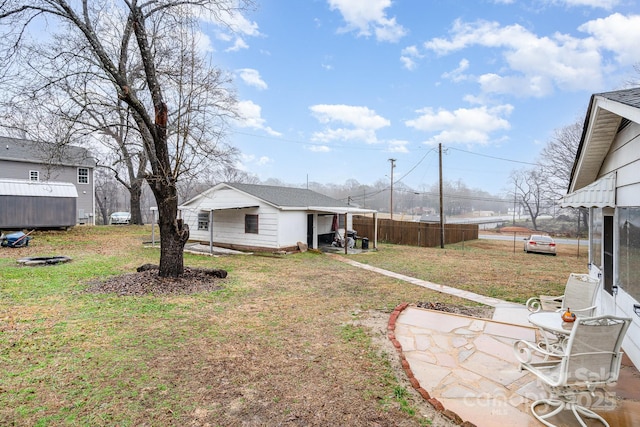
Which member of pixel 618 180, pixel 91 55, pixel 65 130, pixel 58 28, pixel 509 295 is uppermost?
pixel 58 28

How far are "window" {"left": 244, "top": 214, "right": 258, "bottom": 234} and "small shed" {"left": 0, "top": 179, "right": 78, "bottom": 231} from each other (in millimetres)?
10392

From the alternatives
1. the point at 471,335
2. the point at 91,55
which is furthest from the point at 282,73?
the point at 471,335

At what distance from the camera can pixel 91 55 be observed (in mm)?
7840

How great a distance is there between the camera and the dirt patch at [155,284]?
23.7 feet

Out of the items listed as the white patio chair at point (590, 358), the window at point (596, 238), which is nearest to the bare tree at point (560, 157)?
the window at point (596, 238)

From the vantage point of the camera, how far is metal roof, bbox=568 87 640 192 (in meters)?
3.23

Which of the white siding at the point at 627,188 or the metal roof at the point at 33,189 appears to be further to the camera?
the metal roof at the point at 33,189

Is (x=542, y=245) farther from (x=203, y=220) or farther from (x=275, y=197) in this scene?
(x=203, y=220)

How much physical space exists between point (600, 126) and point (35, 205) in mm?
22037

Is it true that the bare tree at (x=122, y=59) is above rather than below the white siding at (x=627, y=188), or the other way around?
above

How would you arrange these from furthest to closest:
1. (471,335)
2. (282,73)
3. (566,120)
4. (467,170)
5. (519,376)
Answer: (467,170) < (566,120) < (282,73) < (471,335) < (519,376)

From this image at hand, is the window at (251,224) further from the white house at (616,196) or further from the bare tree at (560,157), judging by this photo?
the bare tree at (560,157)

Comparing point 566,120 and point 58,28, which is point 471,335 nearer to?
point 58,28

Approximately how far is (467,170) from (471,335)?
6357 centimetres
